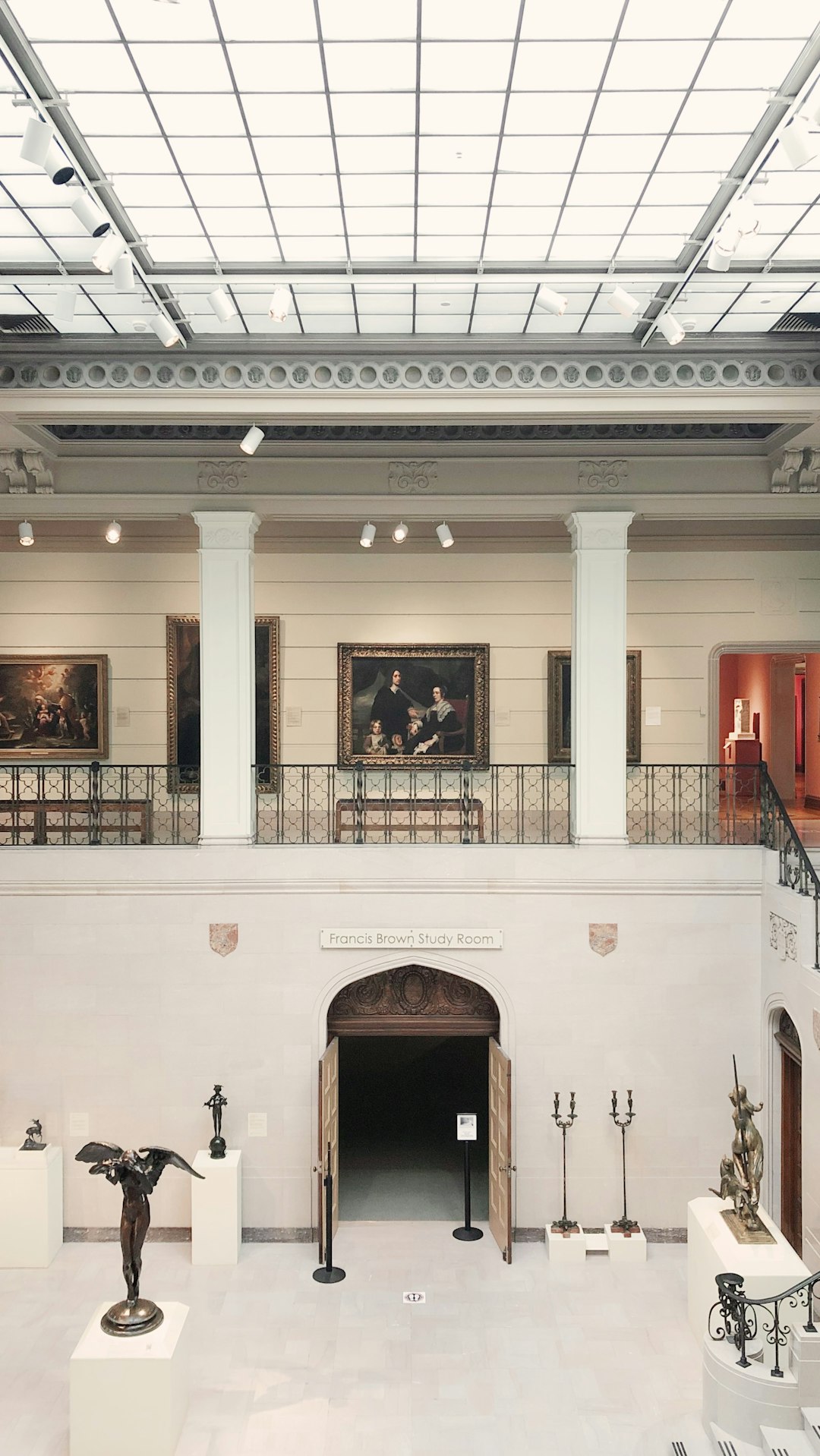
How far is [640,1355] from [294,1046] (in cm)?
409

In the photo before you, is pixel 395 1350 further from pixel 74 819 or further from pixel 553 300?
pixel 553 300

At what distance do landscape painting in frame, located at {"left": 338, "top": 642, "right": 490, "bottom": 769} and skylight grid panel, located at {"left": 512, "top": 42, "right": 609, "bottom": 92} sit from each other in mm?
7756

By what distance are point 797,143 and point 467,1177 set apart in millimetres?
9095

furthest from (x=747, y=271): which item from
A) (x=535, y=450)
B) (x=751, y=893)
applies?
(x=751, y=893)

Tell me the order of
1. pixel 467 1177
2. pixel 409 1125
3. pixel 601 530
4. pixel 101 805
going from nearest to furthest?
1. pixel 467 1177
2. pixel 601 530
3. pixel 101 805
4. pixel 409 1125

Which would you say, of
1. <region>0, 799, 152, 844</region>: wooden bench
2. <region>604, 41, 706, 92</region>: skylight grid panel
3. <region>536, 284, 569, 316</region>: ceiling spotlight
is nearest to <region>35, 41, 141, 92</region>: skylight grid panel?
<region>604, 41, 706, 92</region>: skylight grid panel

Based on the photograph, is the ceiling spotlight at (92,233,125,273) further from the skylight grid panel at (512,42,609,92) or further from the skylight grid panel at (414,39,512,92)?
the skylight grid panel at (512,42,609,92)

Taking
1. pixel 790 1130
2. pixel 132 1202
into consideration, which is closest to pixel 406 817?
pixel 790 1130

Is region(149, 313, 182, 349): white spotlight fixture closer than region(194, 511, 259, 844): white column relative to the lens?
Yes

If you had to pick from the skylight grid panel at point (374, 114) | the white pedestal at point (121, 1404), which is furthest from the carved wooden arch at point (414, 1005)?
the skylight grid panel at point (374, 114)

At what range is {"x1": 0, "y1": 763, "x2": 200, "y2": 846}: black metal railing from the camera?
36.6 ft

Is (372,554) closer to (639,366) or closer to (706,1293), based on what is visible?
(639,366)

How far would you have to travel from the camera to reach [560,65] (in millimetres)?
5422

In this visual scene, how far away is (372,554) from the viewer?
42.8 ft
